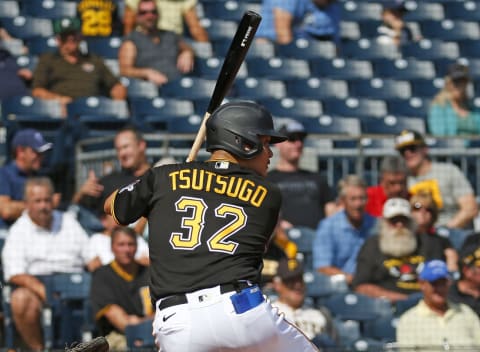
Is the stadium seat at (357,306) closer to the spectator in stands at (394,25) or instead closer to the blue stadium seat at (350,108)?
the blue stadium seat at (350,108)

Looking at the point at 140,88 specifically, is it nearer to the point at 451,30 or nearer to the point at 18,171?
the point at 18,171

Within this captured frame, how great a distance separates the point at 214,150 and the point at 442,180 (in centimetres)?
518

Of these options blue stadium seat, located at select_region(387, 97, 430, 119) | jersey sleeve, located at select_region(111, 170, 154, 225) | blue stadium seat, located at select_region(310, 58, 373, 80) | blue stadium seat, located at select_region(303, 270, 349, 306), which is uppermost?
jersey sleeve, located at select_region(111, 170, 154, 225)

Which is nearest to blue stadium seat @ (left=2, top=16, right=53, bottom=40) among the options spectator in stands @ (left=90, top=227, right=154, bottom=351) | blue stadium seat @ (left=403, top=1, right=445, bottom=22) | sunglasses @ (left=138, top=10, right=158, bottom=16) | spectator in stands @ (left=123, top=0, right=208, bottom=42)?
spectator in stands @ (left=123, top=0, right=208, bottom=42)

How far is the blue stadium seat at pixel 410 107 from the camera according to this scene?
444 inches

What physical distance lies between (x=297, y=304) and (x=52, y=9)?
4891 mm

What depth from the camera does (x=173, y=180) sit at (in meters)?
4.40

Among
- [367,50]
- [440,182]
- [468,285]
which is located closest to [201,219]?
[468,285]

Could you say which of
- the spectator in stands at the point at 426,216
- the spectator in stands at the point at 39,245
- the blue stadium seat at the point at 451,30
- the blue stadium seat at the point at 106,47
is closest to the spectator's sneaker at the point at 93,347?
the spectator in stands at the point at 39,245

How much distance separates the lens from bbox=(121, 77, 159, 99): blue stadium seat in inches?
413

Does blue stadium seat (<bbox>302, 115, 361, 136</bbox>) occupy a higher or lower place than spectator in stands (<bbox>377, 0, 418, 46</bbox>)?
lower

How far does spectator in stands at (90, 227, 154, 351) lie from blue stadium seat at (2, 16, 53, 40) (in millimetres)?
3697

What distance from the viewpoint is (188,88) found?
34.8 ft

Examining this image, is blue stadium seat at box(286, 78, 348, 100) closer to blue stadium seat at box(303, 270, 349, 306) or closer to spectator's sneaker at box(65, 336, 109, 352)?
blue stadium seat at box(303, 270, 349, 306)
